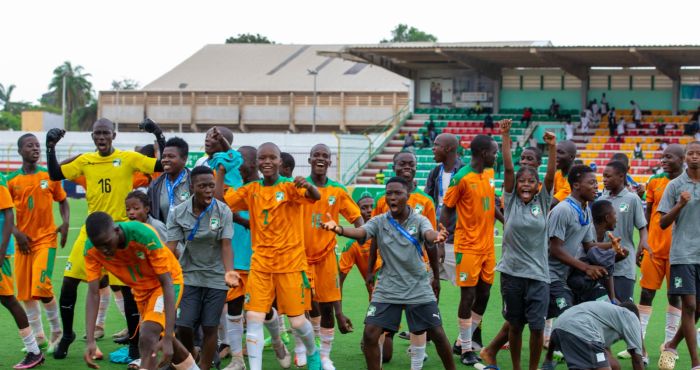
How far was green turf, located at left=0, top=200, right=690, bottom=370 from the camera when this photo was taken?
9.55 metres

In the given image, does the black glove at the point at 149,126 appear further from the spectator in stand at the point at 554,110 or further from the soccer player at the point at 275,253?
the spectator in stand at the point at 554,110

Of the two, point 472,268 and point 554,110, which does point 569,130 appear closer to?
point 554,110

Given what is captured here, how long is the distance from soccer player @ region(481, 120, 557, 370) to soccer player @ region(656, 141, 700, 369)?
4.88ft

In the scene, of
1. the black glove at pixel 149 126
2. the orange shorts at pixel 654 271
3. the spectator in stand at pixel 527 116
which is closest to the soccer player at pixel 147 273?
the black glove at pixel 149 126

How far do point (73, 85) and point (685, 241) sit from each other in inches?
3952

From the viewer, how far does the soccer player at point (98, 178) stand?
31.3ft

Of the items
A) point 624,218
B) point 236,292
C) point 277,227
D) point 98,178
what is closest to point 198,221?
point 277,227

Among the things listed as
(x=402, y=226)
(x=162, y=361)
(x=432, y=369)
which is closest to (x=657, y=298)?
(x=432, y=369)

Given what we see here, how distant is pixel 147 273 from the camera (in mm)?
7484

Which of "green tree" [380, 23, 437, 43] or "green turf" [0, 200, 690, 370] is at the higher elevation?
"green tree" [380, 23, 437, 43]

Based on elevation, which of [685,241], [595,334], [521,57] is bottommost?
[595,334]

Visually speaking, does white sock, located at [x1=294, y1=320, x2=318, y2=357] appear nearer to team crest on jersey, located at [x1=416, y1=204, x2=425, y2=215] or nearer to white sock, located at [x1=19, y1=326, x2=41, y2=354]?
team crest on jersey, located at [x1=416, y1=204, x2=425, y2=215]

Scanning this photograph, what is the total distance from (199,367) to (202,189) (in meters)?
1.50

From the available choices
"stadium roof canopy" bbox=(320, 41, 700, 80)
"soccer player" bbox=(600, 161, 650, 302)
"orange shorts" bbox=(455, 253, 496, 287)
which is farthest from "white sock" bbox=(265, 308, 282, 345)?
"stadium roof canopy" bbox=(320, 41, 700, 80)
